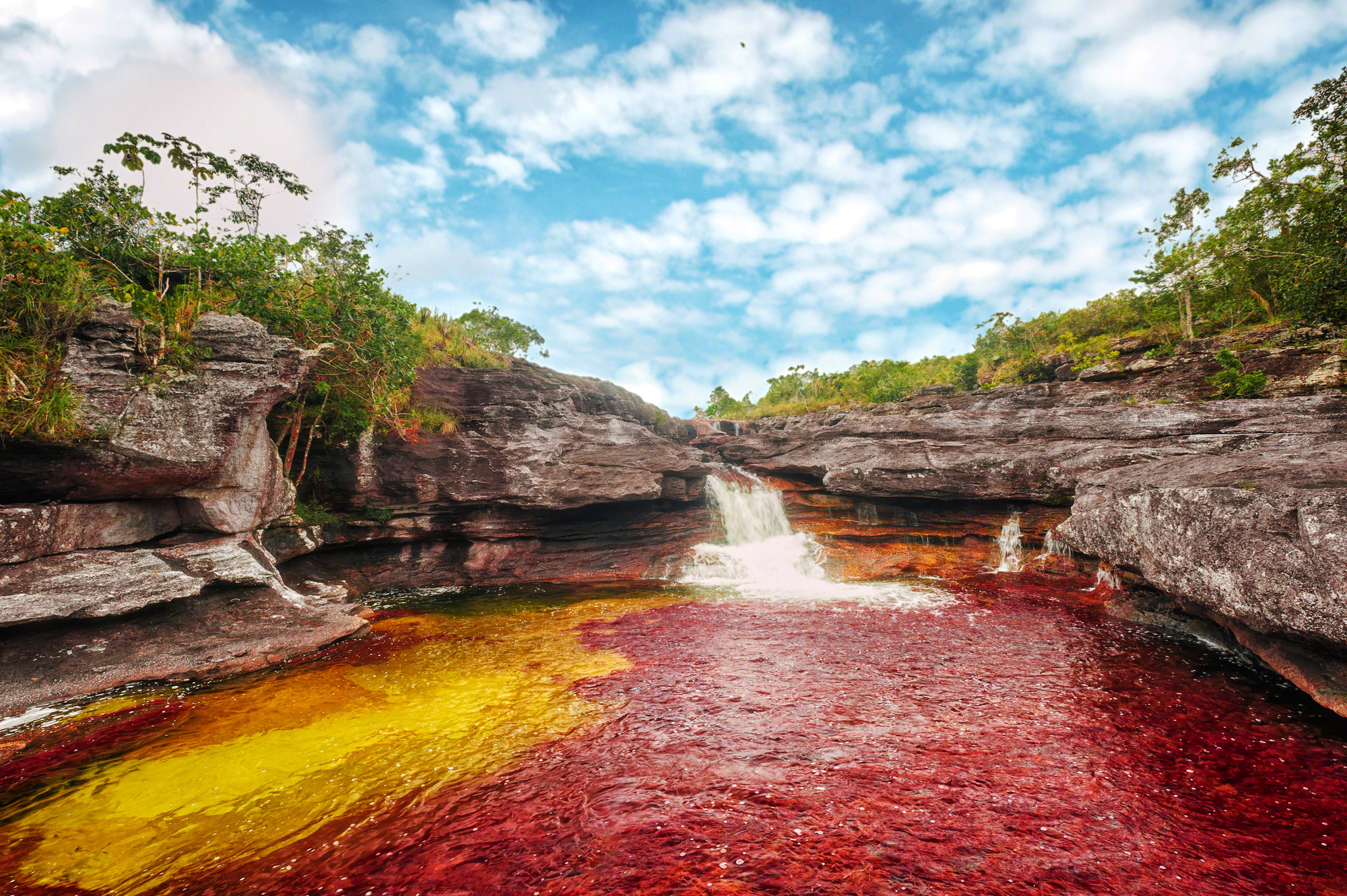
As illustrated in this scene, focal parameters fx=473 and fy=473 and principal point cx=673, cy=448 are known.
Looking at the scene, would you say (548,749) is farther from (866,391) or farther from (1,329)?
(866,391)

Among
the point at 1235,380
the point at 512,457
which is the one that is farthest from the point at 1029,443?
the point at 512,457

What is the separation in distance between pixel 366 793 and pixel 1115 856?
6606 millimetres

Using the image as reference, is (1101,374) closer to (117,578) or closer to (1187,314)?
(1187,314)

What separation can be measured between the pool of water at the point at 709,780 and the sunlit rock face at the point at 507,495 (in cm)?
844

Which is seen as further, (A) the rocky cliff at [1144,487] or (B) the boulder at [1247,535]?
(A) the rocky cliff at [1144,487]

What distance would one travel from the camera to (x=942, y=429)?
63.7 ft

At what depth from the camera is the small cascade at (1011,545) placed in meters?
16.0

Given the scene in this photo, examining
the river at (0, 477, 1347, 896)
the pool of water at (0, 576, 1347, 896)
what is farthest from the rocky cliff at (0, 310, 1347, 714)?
the pool of water at (0, 576, 1347, 896)

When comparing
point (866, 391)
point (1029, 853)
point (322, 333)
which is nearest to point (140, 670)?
point (322, 333)

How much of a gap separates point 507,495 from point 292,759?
12.2 m

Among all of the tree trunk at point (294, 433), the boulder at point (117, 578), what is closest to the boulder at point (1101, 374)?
the boulder at point (117, 578)

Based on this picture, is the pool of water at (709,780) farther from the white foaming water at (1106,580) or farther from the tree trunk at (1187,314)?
the tree trunk at (1187,314)

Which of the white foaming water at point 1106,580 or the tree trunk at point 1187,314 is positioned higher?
the tree trunk at point 1187,314

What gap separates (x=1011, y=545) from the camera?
1627cm
